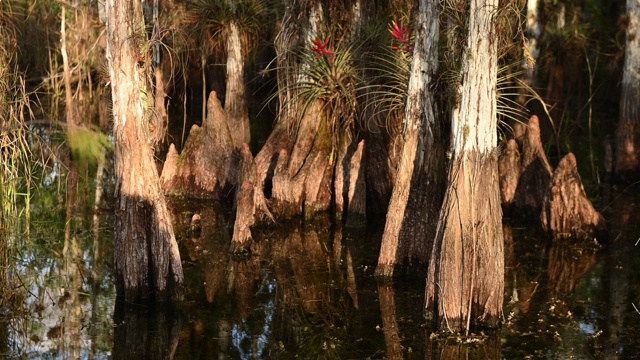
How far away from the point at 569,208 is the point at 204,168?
20.0 feet

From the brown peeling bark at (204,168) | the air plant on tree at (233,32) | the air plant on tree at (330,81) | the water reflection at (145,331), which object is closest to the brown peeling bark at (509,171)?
the air plant on tree at (330,81)

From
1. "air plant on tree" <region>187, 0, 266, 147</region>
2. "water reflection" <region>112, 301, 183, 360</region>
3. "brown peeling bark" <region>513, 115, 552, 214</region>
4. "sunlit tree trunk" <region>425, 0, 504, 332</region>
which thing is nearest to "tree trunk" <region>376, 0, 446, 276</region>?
"sunlit tree trunk" <region>425, 0, 504, 332</region>

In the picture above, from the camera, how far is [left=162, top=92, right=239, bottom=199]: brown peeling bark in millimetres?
17812

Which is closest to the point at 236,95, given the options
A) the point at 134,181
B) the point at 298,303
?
the point at 298,303

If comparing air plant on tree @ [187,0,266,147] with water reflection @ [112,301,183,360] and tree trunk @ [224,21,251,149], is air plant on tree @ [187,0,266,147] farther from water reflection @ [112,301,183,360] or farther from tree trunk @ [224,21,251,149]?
water reflection @ [112,301,183,360]

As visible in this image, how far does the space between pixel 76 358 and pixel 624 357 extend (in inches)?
222

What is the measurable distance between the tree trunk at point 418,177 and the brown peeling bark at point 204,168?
16.1 feet

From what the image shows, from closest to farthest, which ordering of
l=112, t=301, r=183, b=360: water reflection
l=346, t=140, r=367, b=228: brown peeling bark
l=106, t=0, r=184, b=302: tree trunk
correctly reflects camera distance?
l=112, t=301, r=183, b=360: water reflection → l=106, t=0, r=184, b=302: tree trunk → l=346, t=140, r=367, b=228: brown peeling bark

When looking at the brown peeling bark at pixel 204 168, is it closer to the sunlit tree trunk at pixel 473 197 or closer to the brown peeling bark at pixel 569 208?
the brown peeling bark at pixel 569 208

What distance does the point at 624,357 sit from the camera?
11.0m

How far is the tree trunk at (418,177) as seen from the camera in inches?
524

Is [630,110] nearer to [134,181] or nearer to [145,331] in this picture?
[134,181]

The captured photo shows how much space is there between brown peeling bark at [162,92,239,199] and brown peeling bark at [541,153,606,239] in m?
5.30

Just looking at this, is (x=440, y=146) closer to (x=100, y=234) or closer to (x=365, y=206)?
(x=365, y=206)
